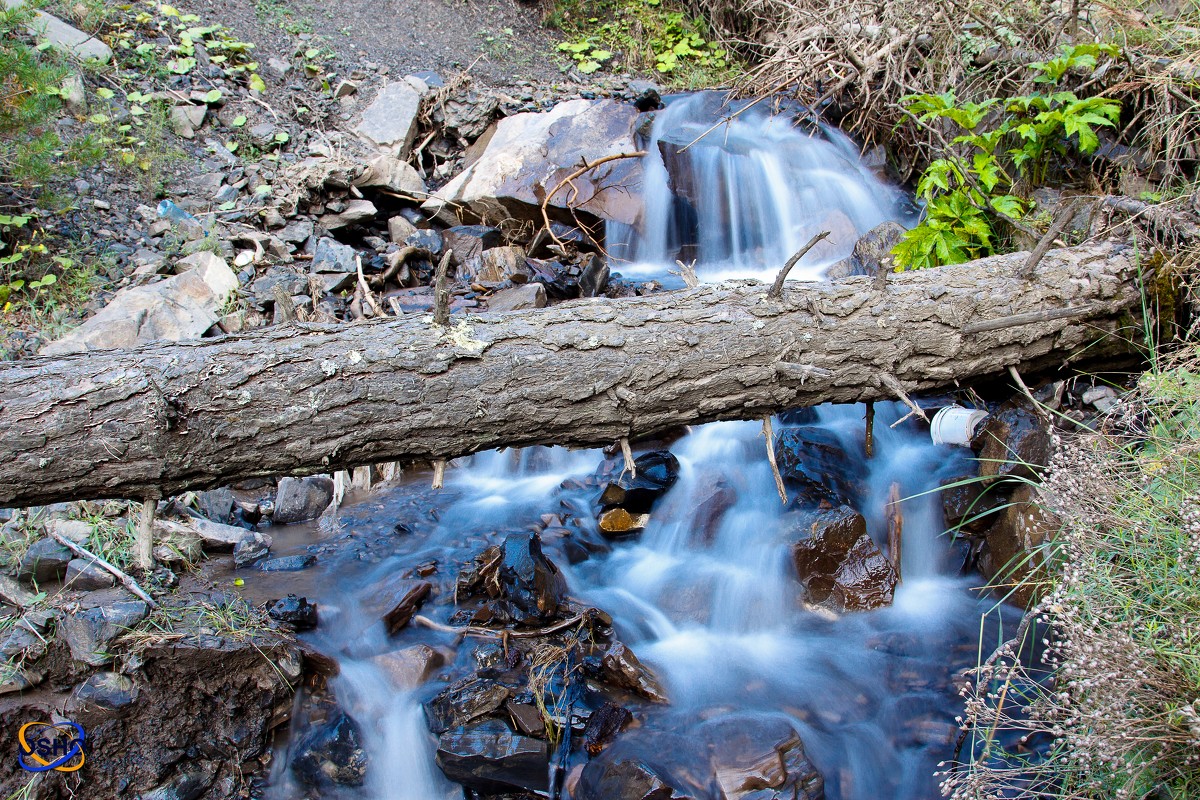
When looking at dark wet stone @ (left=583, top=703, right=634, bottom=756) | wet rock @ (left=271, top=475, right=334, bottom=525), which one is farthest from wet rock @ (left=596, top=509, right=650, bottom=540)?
wet rock @ (left=271, top=475, right=334, bottom=525)

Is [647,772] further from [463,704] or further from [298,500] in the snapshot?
[298,500]

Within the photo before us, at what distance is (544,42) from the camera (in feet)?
28.2

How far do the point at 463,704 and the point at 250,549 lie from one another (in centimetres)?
153

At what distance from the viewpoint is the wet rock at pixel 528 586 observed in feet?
11.3

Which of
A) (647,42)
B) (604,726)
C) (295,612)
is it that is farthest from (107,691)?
(647,42)

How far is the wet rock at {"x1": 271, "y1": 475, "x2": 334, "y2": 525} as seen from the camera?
4.23 m

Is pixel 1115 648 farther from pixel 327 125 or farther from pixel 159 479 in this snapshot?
pixel 327 125

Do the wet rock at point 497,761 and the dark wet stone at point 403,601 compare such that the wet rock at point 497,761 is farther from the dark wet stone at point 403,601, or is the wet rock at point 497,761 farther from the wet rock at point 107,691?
the wet rock at point 107,691

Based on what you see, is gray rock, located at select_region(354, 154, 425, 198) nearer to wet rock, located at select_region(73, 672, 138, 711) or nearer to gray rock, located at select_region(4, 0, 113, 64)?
gray rock, located at select_region(4, 0, 113, 64)

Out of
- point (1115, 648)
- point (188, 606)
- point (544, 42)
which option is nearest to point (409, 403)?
point (188, 606)

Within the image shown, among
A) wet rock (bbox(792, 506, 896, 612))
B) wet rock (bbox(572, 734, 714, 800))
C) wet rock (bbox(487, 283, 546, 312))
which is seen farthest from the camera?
wet rock (bbox(487, 283, 546, 312))

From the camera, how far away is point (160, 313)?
15.2 ft

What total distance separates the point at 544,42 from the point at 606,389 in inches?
Result: 284

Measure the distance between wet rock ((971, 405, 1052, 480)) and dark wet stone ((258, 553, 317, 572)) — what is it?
129 inches
